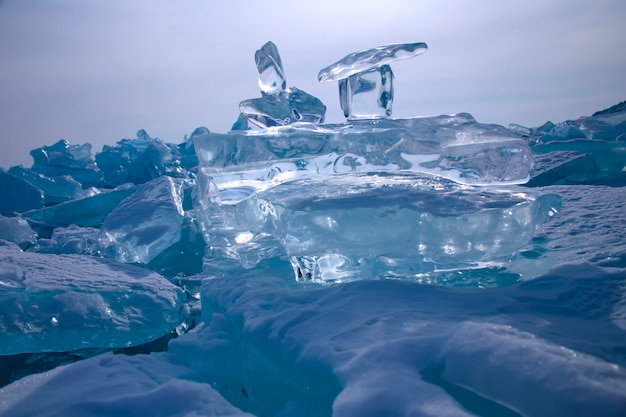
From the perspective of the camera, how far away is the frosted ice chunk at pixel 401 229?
72.9 inches

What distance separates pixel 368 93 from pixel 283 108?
0.63 metres

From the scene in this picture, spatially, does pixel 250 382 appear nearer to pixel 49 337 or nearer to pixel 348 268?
pixel 348 268

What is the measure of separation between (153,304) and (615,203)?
2.42 metres

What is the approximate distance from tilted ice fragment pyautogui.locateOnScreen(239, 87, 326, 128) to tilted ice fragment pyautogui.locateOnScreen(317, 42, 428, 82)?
49 centimetres

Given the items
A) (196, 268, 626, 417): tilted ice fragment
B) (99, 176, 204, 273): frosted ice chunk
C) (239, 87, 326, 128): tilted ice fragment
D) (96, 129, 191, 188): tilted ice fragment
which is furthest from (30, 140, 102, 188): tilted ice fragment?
(196, 268, 626, 417): tilted ice fragment

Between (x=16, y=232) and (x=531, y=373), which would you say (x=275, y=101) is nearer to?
(x=16, y=232)

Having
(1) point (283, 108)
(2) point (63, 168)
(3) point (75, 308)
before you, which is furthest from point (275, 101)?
(2) point (63, 168)

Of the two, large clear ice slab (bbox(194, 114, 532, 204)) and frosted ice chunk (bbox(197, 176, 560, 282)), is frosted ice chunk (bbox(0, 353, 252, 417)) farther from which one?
large clear ice slab (bbox(194, 114, 532, 204))

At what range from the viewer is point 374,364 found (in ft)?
3.75

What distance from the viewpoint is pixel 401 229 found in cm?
188

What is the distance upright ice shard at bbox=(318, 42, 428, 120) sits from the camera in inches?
104

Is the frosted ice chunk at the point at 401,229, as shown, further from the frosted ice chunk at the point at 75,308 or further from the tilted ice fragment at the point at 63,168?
the tilted ice fragment at the point at 63,168

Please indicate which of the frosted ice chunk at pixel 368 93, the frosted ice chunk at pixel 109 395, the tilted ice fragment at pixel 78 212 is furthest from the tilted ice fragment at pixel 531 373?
the tilted ice fragment at pixel 78 212

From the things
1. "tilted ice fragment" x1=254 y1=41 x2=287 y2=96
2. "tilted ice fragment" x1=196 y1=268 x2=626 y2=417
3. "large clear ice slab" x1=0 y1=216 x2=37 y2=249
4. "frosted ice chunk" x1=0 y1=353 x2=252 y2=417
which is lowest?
"frosted ice chunk" x1=0 y1=353 x2=252 y2=417
